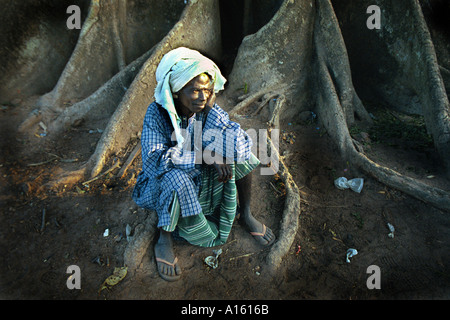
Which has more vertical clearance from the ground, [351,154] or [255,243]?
[351,154]

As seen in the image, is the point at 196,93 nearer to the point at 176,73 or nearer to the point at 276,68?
the point at 176,73

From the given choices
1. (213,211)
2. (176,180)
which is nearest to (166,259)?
(213,211)

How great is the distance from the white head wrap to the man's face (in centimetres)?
6

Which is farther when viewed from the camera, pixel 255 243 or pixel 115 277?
pixel 255 243

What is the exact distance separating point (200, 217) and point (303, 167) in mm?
1757

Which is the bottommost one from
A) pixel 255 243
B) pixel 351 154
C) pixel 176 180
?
pixel 255 243

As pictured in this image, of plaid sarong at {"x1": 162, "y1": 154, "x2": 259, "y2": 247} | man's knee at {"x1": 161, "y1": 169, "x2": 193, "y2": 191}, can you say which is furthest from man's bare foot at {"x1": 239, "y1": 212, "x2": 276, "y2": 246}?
man's knee at {"x1": 161, "y1": 169, "x2": 193, "y2": 191}

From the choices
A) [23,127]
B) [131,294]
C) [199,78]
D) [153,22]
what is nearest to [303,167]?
[199,78]

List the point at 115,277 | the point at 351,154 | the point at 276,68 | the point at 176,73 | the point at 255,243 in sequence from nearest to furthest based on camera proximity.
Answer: the point at 176,73, the point at 115,277, the point at 255,243, the point at 351,154, the point at 276,68

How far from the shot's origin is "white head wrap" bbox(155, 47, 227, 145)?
2092mm

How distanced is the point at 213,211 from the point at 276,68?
2.63 meters

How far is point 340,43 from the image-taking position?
13.2ft

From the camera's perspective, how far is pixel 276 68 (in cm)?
418

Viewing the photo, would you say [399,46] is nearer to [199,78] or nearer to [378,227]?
[378,227]
